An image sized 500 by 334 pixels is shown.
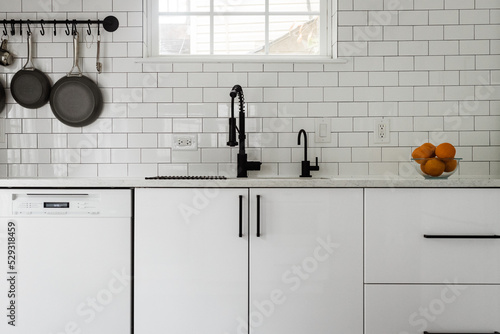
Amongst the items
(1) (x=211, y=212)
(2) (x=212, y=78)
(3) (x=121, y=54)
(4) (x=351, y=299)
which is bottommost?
(4) (x=351, y=299)

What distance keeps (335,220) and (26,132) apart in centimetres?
187

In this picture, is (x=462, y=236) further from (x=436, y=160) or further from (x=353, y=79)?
(x=353, y=79)

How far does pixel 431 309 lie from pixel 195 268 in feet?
3.47

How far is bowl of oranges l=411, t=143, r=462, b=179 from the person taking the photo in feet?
6.13

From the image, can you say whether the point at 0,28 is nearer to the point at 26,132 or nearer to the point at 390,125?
the point at 26,132

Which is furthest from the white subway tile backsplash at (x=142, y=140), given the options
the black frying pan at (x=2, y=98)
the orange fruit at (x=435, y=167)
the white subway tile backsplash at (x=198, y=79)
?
the orange fruit at (x=435, y=167)

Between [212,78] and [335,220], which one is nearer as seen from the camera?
[335,220]

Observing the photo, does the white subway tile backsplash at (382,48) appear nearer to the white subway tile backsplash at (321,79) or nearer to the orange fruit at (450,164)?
the white subway tile backsplash at (321,79)

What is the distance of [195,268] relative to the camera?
172 centimetres

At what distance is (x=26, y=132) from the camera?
2.31 m

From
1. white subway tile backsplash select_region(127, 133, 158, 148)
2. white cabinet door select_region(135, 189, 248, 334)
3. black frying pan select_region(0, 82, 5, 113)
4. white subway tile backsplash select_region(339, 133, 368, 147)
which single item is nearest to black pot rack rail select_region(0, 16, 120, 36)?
black frying pan select_region(0, 82, 5, 113)

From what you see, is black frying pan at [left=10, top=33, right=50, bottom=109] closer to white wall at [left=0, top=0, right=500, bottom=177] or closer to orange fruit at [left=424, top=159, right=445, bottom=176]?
white wall at [left=0, top=0, right=500, bottom=177]

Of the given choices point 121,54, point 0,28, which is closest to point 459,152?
point 121,54

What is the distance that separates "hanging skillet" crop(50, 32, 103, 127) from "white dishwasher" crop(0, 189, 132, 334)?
2.22 ft
